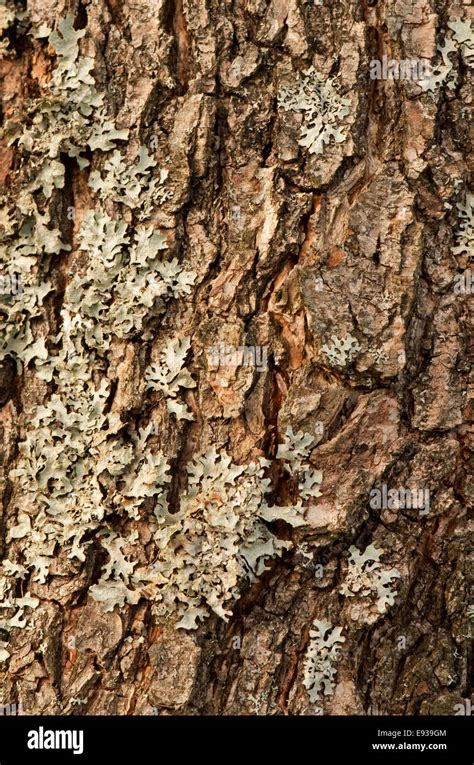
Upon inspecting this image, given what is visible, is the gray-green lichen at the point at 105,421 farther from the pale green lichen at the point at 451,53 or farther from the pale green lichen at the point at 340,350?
the pale green lichen at the point at 451,53

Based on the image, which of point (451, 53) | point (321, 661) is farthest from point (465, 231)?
point (321, 661)

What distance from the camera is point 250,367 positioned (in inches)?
98.2

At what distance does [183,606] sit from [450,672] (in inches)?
33.8

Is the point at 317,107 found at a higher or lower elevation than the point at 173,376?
higher

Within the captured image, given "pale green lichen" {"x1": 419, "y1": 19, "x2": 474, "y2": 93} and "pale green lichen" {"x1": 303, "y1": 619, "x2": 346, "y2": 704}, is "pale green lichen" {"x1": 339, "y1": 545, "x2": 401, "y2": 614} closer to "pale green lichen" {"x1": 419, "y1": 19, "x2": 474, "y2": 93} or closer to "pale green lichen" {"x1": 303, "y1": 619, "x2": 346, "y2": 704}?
"pale green lichen" {"x1": 303, "y1": 619, "x2": 346, "y2": 704}

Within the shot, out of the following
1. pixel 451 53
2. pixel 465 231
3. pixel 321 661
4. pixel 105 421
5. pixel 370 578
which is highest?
pixel 451 53

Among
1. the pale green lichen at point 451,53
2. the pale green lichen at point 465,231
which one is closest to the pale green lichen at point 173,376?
the pale green lichen at point 465,231

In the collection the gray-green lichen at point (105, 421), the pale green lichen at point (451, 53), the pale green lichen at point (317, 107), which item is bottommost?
the gray-green lichen at point (105, 421)

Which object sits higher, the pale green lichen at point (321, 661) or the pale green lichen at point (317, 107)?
the pale green lichen at point (317, 107)

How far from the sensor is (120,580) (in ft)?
8.18

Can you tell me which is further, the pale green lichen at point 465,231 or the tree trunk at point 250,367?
the pale green lichen at point 465,231

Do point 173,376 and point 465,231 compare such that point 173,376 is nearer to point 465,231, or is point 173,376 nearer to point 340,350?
point 340,350

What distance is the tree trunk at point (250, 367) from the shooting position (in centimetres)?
249
